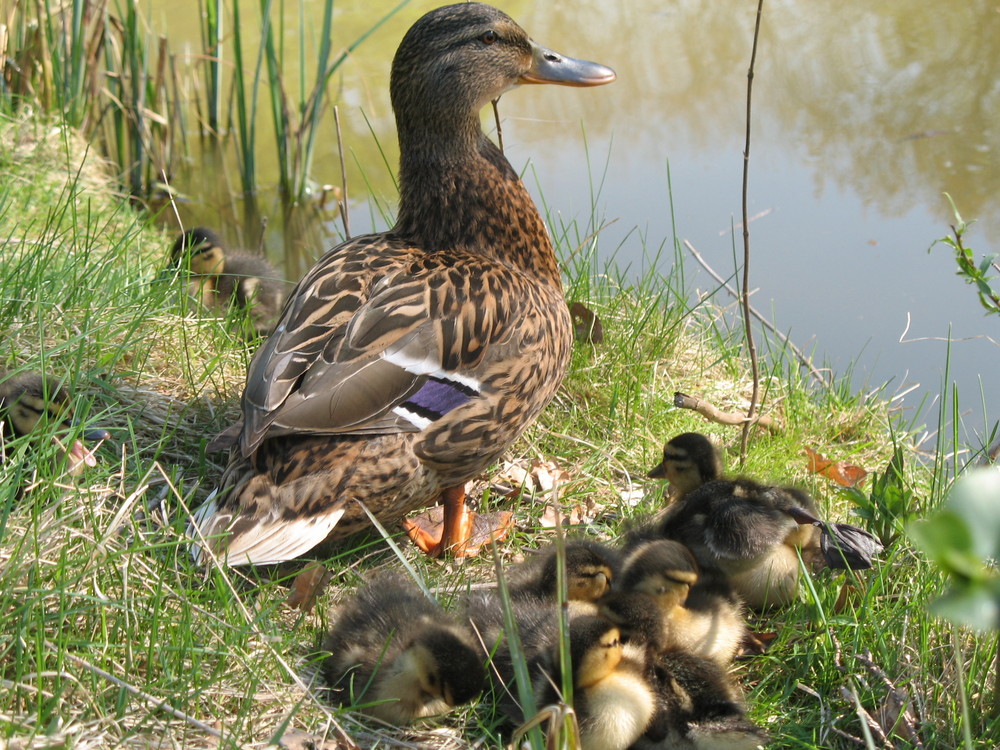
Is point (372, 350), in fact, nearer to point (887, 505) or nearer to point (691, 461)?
point (691, 461)

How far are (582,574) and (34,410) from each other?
4.90ft

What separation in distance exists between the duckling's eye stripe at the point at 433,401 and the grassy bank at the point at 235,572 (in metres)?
0.34

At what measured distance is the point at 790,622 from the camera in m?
2.54

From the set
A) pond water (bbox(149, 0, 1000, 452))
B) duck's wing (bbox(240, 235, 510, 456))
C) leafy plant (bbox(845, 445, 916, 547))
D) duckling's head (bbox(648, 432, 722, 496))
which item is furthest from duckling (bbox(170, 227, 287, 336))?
leafy plant (bbox(845, 445, 916, 547))

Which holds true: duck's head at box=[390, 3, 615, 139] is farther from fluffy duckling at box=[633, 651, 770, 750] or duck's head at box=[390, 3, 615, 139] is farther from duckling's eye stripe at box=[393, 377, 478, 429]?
fluffy duckling at box=[633, 651, 770, 750]

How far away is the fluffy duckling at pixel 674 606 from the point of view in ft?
7.61

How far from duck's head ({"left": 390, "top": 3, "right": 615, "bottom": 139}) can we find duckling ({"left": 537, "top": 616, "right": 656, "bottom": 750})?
5.97 feet

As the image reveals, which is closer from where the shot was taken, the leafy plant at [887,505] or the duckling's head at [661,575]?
the duckling's head at [661,575]

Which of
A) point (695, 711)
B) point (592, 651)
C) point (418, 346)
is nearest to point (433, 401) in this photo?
point (418, 346)

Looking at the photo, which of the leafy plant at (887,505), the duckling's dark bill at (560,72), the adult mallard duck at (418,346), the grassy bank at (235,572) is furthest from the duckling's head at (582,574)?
the duckling's dark bill at (560,72)

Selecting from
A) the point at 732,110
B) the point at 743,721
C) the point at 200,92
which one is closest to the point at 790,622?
the point at 743,721

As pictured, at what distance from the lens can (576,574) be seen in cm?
240

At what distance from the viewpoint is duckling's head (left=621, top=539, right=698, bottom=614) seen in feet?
7.97

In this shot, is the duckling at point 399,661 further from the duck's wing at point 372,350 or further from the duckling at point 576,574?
the duck's wing at point 372,350
